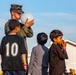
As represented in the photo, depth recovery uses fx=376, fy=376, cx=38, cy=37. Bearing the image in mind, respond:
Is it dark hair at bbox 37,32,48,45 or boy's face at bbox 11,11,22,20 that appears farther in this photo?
dark hair at bbox 37,32,48,45

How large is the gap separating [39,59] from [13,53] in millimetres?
1471

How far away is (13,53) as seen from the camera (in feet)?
23.7

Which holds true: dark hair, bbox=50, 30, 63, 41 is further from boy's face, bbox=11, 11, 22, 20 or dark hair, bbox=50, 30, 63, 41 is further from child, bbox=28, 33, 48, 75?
boy's face, bbox=11, 11, 22, 20

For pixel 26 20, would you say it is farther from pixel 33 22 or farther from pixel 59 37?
pixel 59 37

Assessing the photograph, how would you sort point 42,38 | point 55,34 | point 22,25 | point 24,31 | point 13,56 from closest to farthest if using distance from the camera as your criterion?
1. point 13,56
2. point 24,31
3. point 22,25
4. point 55,34
5. point 42,38

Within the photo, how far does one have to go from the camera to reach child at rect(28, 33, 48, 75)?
855 cm

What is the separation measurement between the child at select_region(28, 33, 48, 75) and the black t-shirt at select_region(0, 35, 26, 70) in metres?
1.28

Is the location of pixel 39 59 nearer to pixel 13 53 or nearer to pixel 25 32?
pixel 25 32

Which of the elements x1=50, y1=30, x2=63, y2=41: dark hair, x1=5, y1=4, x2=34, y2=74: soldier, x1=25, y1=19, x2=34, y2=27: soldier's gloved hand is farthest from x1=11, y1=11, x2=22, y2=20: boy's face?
x1=50, y1=30, x2=63, y2=41: dark hair

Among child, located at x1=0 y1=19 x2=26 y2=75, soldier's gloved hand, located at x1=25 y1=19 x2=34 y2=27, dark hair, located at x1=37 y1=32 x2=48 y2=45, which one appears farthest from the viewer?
dark hair, located at x1=37 y1=32 x2=48 y2=45

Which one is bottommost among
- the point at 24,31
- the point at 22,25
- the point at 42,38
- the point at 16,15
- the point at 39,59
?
the point at 39,59

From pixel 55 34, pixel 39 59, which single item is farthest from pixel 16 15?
pixel 39 59

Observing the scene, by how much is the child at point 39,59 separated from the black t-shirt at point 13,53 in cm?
128

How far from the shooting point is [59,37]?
8.54 m
